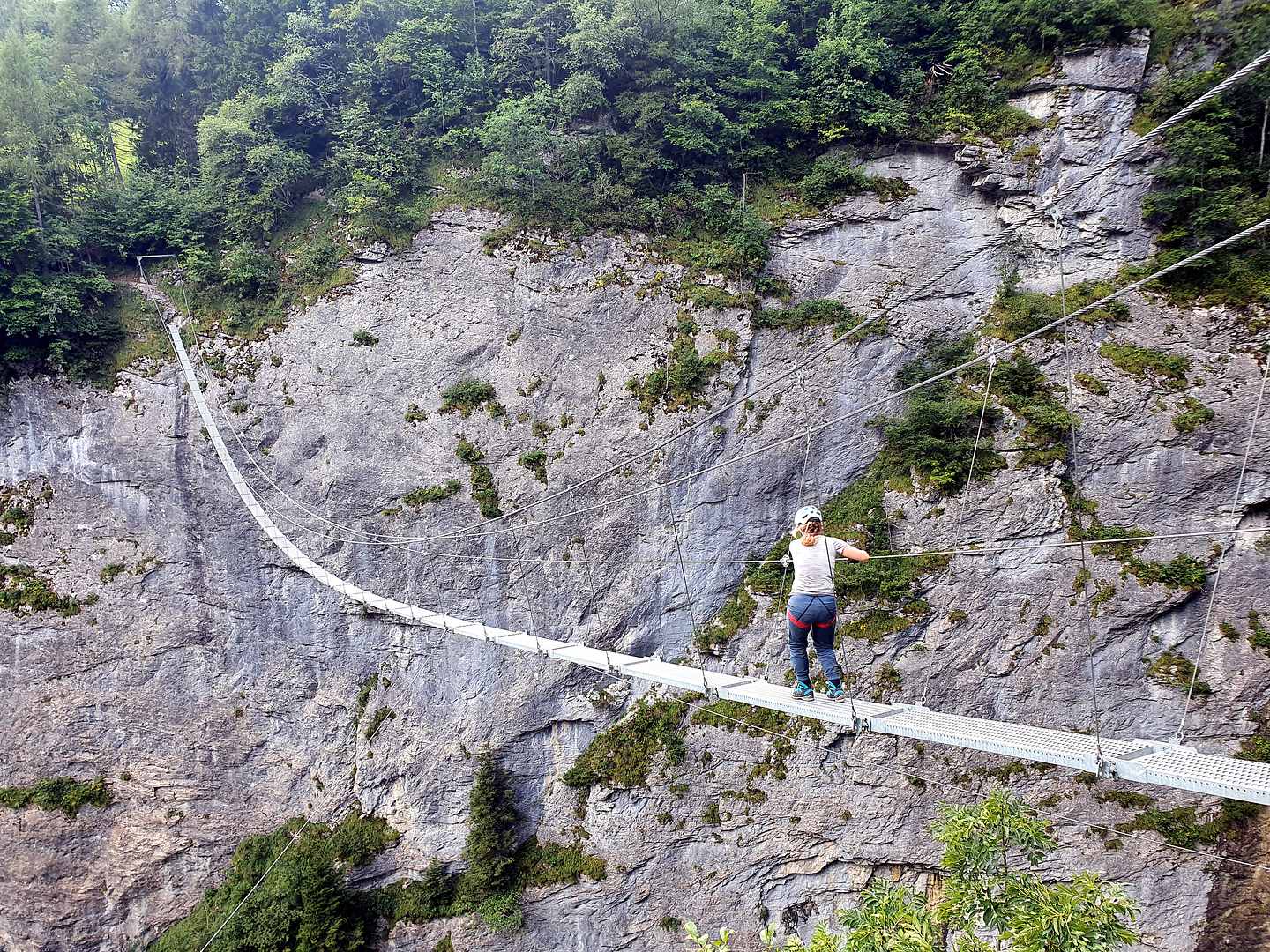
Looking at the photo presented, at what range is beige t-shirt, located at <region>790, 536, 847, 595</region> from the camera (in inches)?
164

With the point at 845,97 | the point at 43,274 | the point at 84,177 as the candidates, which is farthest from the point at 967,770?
the point at 84,177

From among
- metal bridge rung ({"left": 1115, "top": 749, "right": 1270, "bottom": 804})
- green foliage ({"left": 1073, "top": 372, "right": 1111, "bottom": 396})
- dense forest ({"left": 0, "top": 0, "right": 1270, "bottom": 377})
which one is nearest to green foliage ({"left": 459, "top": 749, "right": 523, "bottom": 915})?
metal bridge rung ({"left": 1115, "top": 749, "right": 1270, "bottom": 804})

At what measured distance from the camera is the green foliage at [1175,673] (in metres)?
7.09

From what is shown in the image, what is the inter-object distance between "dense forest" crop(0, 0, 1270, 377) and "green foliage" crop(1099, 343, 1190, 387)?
16.0ft

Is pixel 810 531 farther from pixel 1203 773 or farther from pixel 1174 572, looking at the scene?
pixel 1174 572

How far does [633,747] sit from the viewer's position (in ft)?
31.1

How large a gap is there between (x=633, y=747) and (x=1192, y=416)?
926 centimetres

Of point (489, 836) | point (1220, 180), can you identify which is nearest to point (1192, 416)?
point (1220, 180)

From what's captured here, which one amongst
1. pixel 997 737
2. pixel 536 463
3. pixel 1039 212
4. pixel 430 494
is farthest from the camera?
pixel 536 463

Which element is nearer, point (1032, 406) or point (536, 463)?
point (1032, 406)

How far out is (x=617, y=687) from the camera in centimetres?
975

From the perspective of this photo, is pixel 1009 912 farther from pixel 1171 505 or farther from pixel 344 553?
pixel 344 553

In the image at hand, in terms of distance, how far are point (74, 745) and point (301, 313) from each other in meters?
8.44

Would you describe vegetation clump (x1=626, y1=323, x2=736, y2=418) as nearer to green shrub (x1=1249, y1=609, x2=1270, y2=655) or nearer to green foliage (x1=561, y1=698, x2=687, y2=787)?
green foliage (x1=561, y1=698, x2=687, y2=787)
